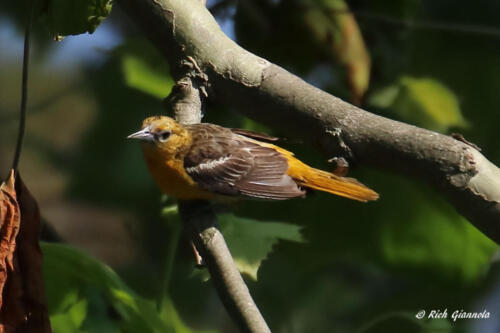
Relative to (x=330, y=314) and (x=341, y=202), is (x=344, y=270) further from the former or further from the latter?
(x=341, y=202)

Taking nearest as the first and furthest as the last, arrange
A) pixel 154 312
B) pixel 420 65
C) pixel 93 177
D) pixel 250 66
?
1. pixel 250 66
2. pixel 154 312
3. pixel 420 65
4. pixel 93 177

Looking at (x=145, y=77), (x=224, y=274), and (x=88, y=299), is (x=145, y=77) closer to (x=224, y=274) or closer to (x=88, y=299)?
(x=88, y=299)

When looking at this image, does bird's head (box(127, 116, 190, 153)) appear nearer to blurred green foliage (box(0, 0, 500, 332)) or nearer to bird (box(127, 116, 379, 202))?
bird (box(127, 116, 379, 202))

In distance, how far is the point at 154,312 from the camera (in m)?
2.13

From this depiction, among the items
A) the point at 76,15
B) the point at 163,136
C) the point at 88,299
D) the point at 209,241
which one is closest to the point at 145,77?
the point at 163,136

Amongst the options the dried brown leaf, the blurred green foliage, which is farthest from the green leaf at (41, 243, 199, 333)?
the dried brown leaf

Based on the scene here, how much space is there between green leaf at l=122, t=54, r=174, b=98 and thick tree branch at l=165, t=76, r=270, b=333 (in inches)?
31.4

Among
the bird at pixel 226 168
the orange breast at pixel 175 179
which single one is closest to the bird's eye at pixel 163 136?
the bird at pixel 226 168

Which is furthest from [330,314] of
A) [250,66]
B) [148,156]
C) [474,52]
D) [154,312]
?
[250,66]

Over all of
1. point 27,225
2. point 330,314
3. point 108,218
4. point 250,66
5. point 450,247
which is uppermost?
point 250,66

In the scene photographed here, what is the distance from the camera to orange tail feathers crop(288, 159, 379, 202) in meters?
2.35

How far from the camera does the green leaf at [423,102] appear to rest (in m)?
3.02

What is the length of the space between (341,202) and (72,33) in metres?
1.39

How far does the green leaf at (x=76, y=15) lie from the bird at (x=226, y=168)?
575 mm
